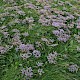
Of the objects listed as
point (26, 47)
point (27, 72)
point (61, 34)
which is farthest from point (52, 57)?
point (61, 34)

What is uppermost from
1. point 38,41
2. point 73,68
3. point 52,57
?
point 38,41

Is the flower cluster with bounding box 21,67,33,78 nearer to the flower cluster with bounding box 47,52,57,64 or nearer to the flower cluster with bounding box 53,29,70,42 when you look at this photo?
the flower cluster with bounding box 47,52,57,64

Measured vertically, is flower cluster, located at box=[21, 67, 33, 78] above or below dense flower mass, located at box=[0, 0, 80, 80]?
below

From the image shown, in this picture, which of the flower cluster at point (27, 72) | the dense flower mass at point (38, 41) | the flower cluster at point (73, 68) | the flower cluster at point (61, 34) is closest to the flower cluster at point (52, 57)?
the dense flower mass at point (38, 41)

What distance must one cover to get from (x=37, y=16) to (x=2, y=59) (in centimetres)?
202

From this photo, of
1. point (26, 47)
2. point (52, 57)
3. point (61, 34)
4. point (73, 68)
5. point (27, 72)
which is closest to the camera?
point (27, 72)

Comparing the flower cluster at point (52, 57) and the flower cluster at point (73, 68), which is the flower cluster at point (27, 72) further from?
the flower cluster at point (73, 68)

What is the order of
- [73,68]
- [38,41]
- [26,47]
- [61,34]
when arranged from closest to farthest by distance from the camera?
[73,68]
[26,47]
[38,41]
[61,34]

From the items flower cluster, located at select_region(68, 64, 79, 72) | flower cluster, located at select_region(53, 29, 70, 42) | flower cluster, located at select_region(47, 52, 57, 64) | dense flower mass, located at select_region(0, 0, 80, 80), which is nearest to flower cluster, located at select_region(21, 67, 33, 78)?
dense flower mass, located at select_region(0, 0, 80, 80)

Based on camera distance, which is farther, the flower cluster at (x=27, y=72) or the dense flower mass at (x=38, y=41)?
the dense flower mass at (x=38, y=41)

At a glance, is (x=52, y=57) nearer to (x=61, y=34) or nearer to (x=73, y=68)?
(x=73, y=68)

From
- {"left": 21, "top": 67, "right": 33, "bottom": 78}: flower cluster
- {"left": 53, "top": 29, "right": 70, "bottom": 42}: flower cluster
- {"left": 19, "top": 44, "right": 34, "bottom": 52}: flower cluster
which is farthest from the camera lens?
{"left": 53, "top": 29, "right": 70, "bottom": 42}: flower cluster

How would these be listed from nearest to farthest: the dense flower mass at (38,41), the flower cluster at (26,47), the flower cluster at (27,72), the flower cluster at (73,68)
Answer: the flower cluster at (27,72) → the dense flower mass at (38,41) → the flower cluster at (73,68) → the flower cluster at (26,47)

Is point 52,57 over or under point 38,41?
under
